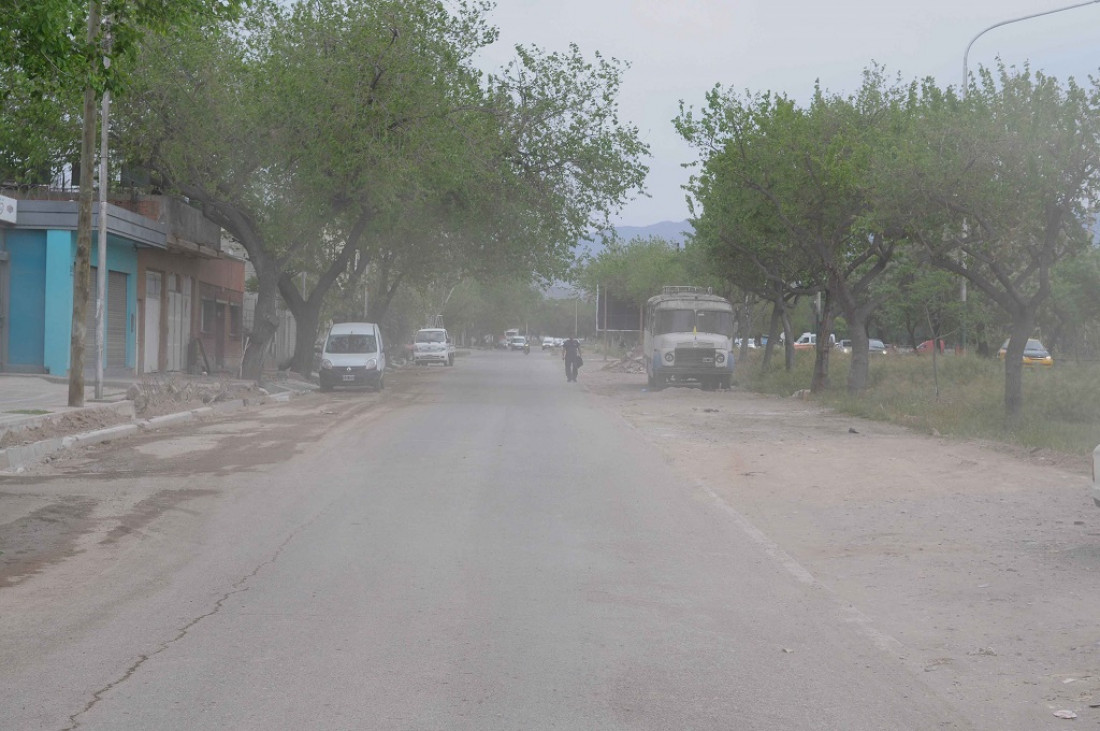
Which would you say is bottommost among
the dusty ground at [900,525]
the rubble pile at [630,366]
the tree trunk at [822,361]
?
the dusty ground at [900,525]

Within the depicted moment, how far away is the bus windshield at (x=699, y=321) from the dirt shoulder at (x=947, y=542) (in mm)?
15682

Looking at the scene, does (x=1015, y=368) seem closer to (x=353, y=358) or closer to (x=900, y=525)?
(x=900, y=525)

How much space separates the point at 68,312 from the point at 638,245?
5143cm

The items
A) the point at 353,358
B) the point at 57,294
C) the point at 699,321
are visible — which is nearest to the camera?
the point at 57,294

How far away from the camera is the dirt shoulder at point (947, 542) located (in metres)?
6.22

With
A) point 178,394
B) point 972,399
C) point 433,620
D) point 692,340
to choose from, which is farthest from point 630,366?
point 433,620

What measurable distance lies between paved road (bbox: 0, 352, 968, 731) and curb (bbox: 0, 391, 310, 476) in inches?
59.0

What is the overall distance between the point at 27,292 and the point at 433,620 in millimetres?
26026

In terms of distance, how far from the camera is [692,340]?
36.2 meters

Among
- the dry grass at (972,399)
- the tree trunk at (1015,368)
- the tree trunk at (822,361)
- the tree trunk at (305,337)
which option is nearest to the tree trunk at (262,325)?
the tree trunk at (305,337)

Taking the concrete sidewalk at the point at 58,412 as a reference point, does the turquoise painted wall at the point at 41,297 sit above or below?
above

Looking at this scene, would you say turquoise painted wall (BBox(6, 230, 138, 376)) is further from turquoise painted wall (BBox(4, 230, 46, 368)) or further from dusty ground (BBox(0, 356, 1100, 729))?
dusty ground (BBox(0, 356, 1100, 729))

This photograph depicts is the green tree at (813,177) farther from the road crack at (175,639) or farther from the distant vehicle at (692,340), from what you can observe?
the road crack at (175,639)

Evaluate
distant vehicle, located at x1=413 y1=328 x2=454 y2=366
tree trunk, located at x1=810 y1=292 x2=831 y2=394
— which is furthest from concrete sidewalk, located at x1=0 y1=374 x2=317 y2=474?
distant vehicle, located at x1=413 y1=328 x2=454 y2=366
